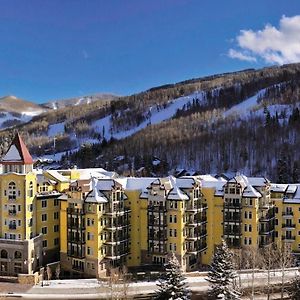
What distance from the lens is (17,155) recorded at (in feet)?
173

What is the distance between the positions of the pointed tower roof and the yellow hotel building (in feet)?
0.37

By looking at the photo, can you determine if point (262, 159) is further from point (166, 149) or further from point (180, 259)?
point (180, 259)

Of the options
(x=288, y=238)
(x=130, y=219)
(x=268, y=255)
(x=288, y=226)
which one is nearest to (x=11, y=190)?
(x=130, y=219)

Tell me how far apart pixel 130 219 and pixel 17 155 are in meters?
15.1

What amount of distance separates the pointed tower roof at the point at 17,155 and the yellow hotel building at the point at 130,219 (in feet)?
0.37

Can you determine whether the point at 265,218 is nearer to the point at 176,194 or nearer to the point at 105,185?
the point at 176,194

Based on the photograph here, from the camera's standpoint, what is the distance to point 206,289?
153 feet

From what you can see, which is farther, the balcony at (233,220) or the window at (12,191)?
the balcony at (233,220)

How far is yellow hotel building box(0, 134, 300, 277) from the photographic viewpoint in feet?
170

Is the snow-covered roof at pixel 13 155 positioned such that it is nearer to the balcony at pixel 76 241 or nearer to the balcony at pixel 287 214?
the balcony at pixel 76 241

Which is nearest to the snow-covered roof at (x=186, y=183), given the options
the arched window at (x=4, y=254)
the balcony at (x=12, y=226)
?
the balcony at (x=12, y=226)

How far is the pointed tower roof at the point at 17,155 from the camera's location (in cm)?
5231

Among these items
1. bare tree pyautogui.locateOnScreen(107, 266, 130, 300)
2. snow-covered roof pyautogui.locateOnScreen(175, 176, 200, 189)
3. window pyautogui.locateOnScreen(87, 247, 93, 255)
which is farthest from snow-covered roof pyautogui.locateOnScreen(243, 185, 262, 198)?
window pyautogui.locateOnScreen(87, 247, 93, 255)

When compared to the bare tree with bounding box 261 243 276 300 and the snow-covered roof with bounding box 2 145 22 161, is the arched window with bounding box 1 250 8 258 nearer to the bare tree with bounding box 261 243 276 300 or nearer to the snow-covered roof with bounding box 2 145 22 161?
the snow-covered roof with bounding box 2 145 22 161
